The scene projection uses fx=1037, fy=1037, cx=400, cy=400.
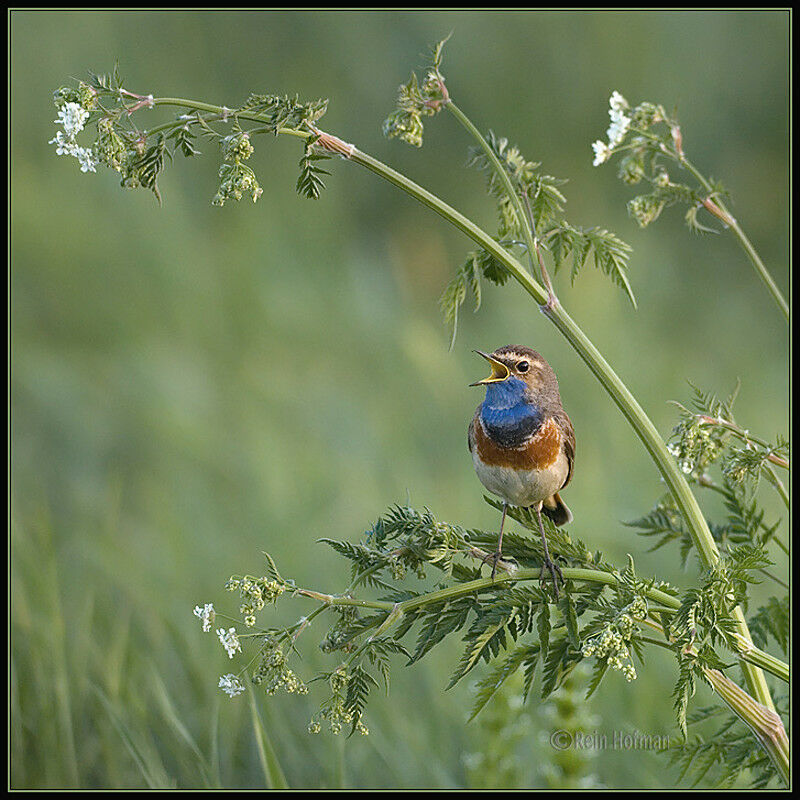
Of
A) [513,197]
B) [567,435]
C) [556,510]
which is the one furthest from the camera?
[556,510]

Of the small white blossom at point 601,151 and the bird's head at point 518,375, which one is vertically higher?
the small white blossom at point 601,151

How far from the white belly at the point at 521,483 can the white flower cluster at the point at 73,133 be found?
2.87 ft

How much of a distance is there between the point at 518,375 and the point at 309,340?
2.97 meters

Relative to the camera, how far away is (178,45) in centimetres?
528

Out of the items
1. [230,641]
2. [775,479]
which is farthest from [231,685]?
[775,479]

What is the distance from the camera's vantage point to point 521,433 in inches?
77.1

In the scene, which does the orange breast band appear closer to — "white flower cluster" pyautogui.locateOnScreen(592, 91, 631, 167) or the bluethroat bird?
the bluethroat bird

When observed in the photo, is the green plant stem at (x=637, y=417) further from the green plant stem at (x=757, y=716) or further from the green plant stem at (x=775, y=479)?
the green plant stem at (x=775, y=479)

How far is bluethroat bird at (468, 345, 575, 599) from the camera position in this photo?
1.92 meters

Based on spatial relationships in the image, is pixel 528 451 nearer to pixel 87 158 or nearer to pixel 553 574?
pixel 553 574

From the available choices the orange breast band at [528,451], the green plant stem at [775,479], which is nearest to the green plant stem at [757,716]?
the green plant stem at [775,479]

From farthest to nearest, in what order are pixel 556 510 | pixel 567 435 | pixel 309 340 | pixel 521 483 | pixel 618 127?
pixel 309 340, pixel 556 510, pixel 567 435, pixel 521 483, pixel 618 127

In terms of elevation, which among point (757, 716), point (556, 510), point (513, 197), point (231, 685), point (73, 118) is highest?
point (73, 118)

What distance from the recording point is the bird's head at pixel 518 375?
1973mm
